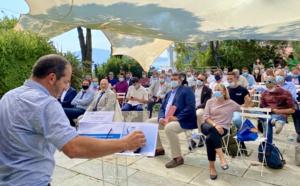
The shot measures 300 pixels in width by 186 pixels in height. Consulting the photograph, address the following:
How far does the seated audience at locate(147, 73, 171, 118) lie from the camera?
805 centimetres

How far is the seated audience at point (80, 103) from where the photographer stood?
6312 millimetres

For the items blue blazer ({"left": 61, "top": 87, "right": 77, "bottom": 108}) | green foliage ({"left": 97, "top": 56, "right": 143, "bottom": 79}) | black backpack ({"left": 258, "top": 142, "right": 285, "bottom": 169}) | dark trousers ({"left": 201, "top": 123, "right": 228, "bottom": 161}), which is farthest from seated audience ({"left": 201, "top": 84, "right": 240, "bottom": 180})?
green foliage ({"left": 97, "top": 56, "right": 143, "bottom": 79})

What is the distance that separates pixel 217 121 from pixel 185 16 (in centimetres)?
192

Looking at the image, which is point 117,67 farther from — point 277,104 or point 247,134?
point 247,134

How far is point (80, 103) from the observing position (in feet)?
21.1

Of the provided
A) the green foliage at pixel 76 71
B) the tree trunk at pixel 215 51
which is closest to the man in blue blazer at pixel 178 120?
the green foliage at pixel 76 71

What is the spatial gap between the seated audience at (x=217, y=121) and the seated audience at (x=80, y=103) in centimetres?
312

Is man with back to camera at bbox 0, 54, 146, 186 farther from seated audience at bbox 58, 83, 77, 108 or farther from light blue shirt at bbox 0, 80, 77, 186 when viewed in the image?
seated audience at bbox 58, 83, 77, 108

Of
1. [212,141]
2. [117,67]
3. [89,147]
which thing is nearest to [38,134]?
[89,147]

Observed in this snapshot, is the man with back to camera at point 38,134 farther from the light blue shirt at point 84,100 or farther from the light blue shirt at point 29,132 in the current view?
the light blue shirt at point 84,100

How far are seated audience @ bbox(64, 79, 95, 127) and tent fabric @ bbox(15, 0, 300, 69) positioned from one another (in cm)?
165

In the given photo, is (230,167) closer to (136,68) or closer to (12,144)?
(12,144)

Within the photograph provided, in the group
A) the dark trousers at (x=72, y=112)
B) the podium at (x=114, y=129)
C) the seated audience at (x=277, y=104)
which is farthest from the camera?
the dark trousers at (x=72, y=112)

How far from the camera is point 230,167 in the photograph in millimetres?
4164
